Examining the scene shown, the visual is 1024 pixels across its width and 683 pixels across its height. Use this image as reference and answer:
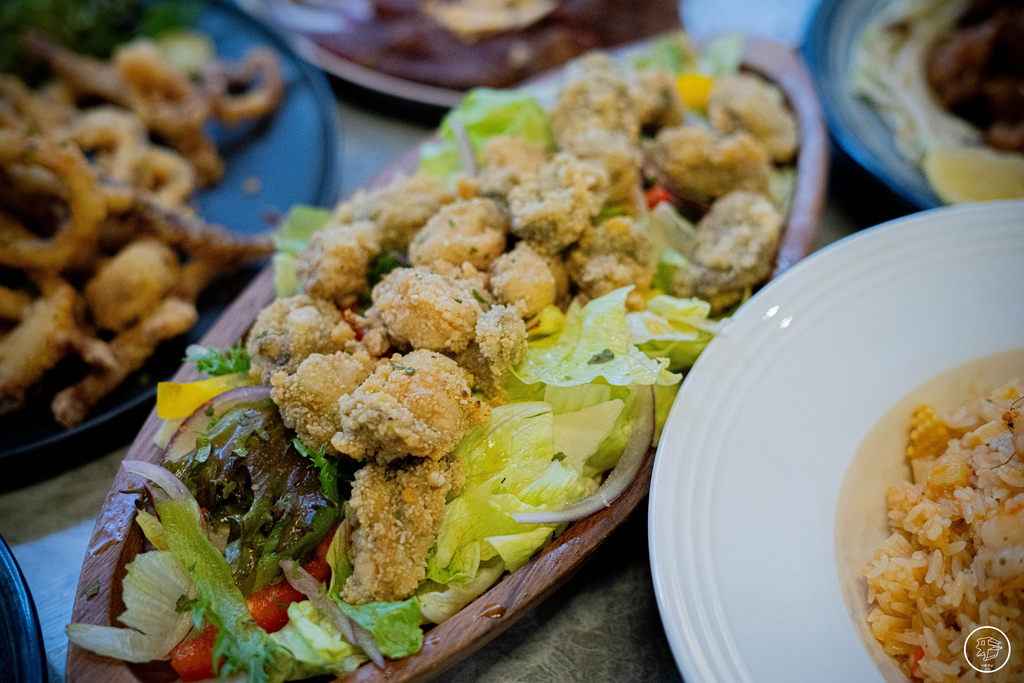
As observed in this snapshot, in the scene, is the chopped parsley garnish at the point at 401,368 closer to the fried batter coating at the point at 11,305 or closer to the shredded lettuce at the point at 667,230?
the shredded lettuce at the point at 667,230

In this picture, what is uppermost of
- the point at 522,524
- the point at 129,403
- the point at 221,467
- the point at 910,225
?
the point at 910,225

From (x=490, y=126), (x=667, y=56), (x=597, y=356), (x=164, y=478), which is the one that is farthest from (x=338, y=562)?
(x=667, y=56)

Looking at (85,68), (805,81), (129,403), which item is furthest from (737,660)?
(85,68)

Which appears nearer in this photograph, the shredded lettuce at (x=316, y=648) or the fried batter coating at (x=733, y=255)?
the shredded lettuce at (x=316, y=648)

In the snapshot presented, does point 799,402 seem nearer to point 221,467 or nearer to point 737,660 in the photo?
point 737,660

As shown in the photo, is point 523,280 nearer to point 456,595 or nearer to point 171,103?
point 456,595

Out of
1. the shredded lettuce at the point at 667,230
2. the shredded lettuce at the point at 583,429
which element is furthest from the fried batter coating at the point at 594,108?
the shredded lettuce at the point at 583,429
